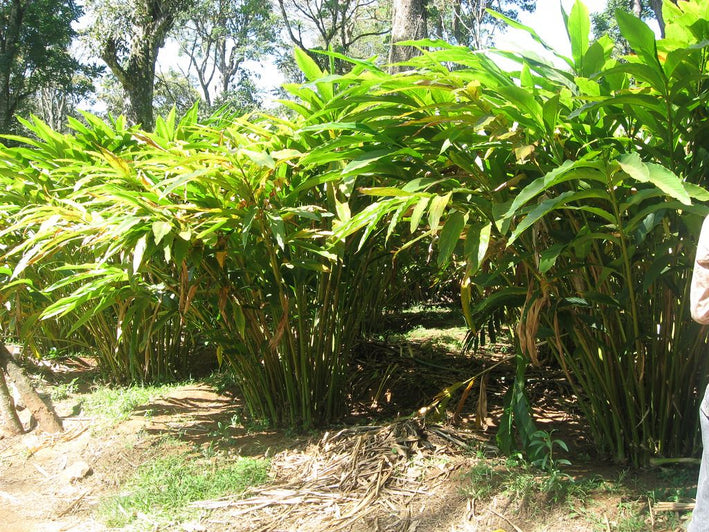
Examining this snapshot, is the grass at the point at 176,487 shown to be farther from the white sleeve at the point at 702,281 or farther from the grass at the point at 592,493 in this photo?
the white sleeve at the point at 702,281

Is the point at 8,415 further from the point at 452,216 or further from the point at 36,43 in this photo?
the point at 36,43

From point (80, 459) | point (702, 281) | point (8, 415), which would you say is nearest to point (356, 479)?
point (702, 281)

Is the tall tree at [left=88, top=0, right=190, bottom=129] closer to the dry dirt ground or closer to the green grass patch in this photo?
the green grass patch

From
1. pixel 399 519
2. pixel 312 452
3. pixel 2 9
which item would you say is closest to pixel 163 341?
pixel 312 452

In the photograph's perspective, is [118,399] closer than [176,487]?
No

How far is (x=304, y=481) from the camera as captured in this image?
7.59 ft

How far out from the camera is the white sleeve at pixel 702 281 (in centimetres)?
129

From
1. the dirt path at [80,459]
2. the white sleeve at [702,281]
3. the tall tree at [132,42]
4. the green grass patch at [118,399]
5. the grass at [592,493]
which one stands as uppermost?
the tall tree at [132,42]

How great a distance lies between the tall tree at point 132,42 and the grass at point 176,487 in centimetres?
1014

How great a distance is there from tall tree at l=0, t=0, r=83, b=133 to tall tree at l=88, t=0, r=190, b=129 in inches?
127

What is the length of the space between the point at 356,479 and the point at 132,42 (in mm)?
11567

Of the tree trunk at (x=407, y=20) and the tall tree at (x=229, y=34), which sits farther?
the tall tree at (x=229, y=34)

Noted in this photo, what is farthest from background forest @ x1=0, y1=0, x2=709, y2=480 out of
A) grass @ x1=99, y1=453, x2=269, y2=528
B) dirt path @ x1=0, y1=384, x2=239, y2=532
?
dirt path @ x1=0, y1=384, x2=239, y2=532

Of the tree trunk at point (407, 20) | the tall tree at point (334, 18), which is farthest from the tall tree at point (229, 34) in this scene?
the tree trunk at point (407, 20)
